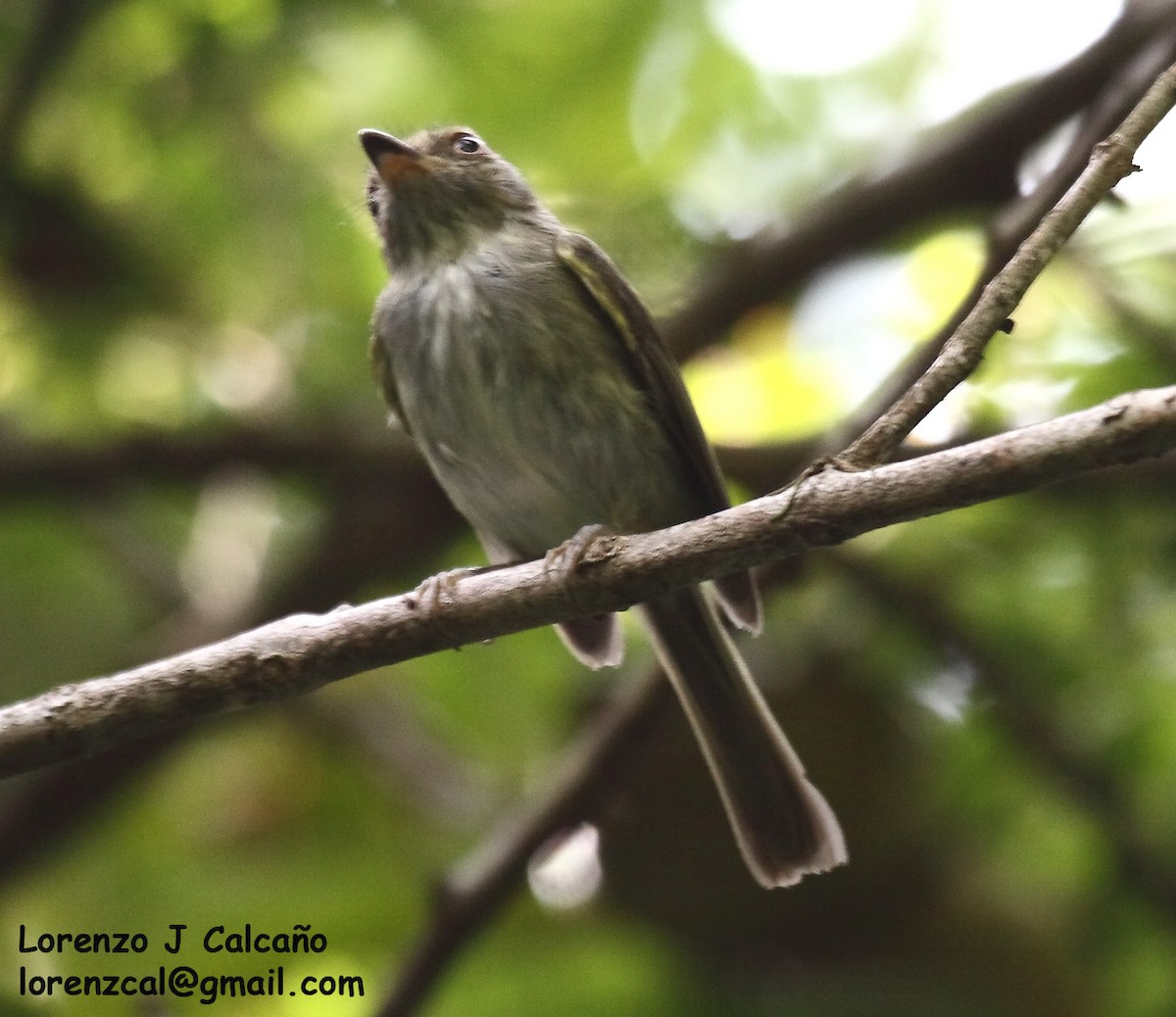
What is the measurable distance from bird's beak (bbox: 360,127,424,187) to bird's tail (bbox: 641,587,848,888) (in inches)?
52.6

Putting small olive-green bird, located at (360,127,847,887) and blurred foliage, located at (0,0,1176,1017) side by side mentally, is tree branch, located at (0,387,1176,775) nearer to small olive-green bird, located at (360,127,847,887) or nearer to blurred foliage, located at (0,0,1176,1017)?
small olive-green bird, located at (360,127,847,887)


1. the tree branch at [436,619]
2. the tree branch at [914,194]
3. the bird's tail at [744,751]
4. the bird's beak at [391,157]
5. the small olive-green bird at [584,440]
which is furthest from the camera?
the tree branch at [914,194]

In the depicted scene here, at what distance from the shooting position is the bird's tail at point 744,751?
356 centimetres

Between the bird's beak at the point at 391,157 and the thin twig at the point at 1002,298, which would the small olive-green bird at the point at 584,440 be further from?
the thin twig at the point at 1002,298

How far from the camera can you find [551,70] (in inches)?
203

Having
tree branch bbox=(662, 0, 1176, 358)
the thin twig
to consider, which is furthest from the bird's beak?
the thin twig

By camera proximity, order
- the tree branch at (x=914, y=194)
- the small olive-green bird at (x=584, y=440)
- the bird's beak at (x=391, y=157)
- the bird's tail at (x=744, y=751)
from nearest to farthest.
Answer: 1. the bird's tail at (x=744, y=751)
2. the small olive-green bird at (x=584, y=440)
3. the bird's beak at (x=391, y=157)
4. the tree branch at (x=914, y=194)

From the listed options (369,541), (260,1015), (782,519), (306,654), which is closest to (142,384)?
(369,541)

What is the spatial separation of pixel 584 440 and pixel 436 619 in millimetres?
1112

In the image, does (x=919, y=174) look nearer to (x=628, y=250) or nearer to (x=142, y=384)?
(x=628, y=250)

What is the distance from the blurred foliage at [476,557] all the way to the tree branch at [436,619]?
1.57m

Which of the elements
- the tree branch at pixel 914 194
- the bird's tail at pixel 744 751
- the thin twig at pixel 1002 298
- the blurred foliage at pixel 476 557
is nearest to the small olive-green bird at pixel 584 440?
the bird's tail at pixel 744 751

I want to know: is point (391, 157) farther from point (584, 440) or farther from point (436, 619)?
point (436, 619)

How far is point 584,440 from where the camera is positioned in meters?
3.69
